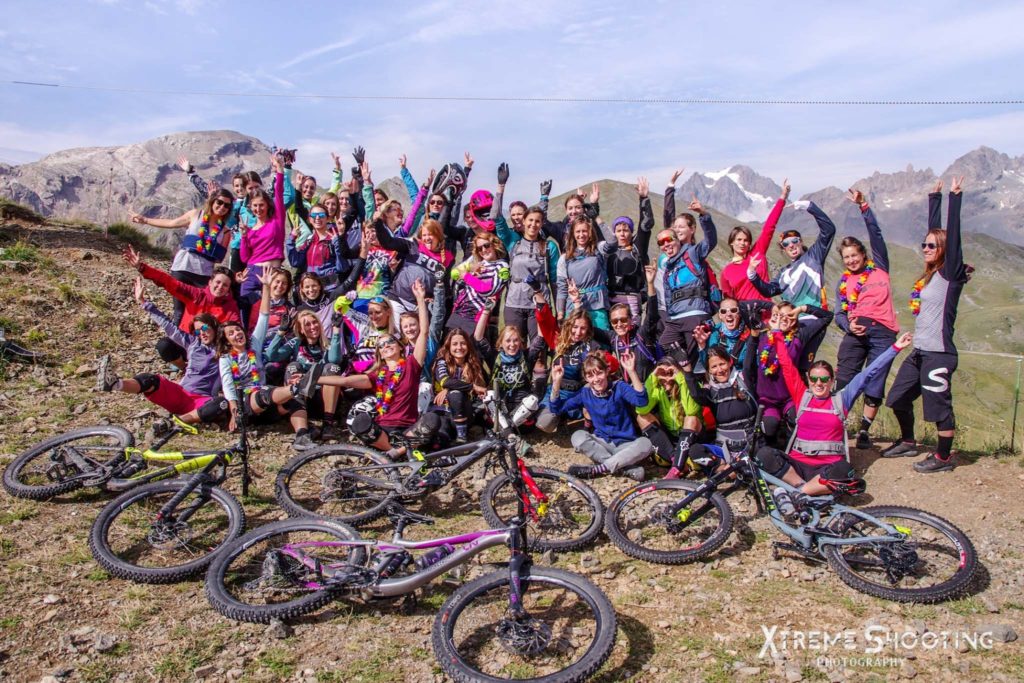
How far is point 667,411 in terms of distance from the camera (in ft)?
29.1

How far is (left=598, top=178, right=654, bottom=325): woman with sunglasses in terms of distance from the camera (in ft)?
33.4

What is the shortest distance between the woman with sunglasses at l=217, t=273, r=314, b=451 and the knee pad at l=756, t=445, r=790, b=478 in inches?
233

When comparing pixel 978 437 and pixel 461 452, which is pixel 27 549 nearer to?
pixel 461 452

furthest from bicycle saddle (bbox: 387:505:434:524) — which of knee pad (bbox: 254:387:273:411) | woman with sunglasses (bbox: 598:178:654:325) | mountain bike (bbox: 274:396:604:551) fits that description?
woman with sunglasses (bbox: 598:178:654:325)

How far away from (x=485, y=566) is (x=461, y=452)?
123 cm

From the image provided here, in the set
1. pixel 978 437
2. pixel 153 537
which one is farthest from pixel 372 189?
pixel 978 437

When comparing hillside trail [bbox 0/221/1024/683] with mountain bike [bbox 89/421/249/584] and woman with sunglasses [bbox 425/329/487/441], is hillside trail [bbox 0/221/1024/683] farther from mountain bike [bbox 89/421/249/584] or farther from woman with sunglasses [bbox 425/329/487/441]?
woman with sunglasses [bbox 425/329/487/441]

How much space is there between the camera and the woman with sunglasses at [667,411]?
28.4 feet

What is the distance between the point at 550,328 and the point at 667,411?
87.6 inches

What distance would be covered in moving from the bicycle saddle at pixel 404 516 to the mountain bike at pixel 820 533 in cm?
205

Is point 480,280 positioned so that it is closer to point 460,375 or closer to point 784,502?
point 460,375

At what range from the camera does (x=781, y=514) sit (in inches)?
266

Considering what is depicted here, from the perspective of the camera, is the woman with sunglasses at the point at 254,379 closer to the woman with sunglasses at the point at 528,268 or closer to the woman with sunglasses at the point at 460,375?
the woman with sunglasses at the point at 460,375

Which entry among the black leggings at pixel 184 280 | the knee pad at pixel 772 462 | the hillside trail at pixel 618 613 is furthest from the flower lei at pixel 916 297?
the black leggings at pixel 184 280
